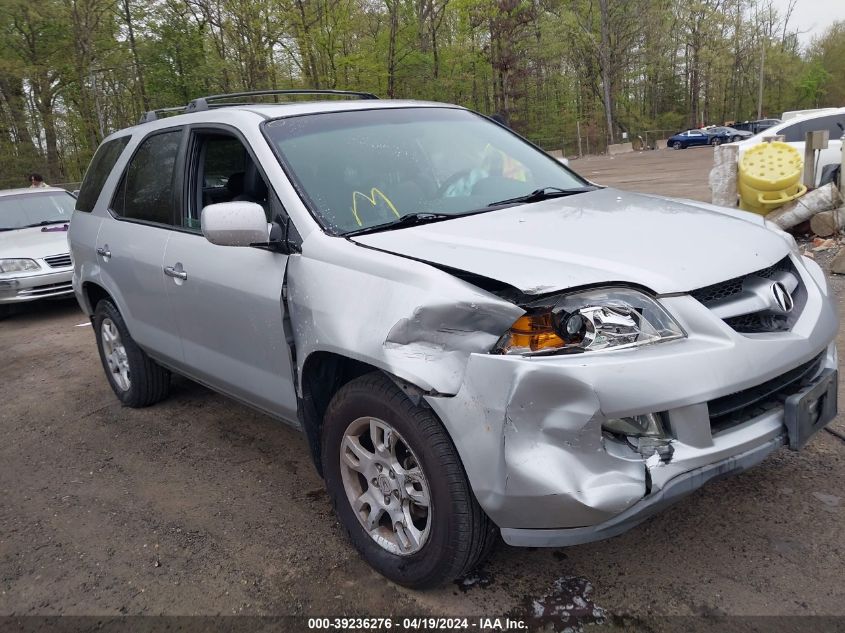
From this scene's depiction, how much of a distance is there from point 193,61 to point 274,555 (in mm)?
29318

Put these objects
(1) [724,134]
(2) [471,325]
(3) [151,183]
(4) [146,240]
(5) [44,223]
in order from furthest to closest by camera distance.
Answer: (1) [724,134]
(5) [44,223]
(3) [151,183]
(4) [146,240]
(2) [471,325]

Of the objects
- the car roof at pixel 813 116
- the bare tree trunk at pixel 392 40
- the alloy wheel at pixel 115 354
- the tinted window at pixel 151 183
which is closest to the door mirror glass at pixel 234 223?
the tinted window at pixel 151 183

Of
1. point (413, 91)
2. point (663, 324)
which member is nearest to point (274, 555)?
point (663, 324)

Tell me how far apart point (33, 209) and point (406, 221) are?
339 inches

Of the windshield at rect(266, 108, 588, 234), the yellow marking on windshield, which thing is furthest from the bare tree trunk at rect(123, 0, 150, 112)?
the yellow marking on windshield

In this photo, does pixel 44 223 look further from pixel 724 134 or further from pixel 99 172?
pixel 724 134

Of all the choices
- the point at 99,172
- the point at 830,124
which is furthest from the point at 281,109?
the point at 830,124

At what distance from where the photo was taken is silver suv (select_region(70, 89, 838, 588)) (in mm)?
2096

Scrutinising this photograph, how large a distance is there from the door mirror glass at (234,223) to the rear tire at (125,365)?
79.3 inches

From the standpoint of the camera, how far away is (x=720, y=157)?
860 cm

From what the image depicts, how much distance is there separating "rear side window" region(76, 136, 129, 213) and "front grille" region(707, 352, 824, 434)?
3859mm

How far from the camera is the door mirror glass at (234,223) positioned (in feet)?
9.00

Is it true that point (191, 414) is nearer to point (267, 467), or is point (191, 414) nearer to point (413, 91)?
point (267, 467)

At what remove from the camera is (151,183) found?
160 inches
